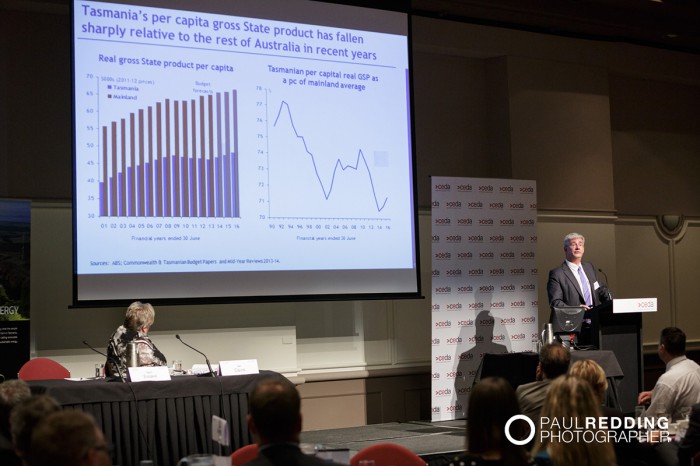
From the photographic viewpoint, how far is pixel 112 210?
20.4ft

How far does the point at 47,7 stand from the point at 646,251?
22.0 ft

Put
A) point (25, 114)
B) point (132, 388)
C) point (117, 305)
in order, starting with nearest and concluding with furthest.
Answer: point (132, 388) → point (117, 305) → point (25, 114)

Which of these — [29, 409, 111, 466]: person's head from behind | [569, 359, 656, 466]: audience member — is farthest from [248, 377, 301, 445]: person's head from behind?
[569, 359, 656, 466]: audience member

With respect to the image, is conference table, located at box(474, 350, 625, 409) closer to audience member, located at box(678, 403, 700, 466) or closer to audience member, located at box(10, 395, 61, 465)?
audience member, located at box(678, 403, 700, 466)

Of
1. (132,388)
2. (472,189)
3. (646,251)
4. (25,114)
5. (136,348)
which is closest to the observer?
(132,388)

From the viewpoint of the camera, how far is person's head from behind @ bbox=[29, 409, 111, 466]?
7.24ft

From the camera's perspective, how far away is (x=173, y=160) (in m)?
6.52

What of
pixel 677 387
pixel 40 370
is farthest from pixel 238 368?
pixel 677 387

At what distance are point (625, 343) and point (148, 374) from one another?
12.9ft

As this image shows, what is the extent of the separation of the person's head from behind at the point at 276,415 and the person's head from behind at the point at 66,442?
50 cm

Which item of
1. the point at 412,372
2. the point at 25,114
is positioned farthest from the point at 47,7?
the point at 412,372

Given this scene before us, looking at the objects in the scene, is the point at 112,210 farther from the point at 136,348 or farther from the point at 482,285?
the point at 482,285

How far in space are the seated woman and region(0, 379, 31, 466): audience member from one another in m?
2.03

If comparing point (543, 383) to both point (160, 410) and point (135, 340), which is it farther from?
point (135, 340)
